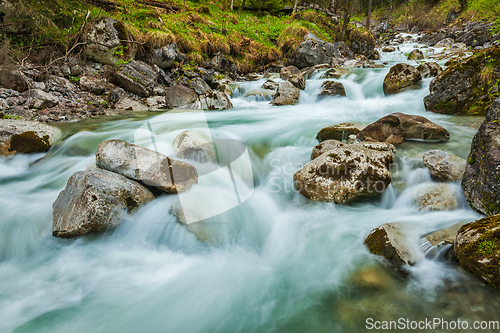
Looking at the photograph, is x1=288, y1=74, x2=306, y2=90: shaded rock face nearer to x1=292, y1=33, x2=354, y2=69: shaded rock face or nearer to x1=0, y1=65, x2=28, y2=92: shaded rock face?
x1=292, y1=33, x2=354, y2=69: shaded rock face

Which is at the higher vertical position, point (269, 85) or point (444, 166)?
point (269, 85)

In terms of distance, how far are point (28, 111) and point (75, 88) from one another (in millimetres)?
1954

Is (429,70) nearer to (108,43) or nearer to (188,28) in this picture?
(188,28)

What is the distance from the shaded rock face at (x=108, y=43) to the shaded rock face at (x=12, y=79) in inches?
102

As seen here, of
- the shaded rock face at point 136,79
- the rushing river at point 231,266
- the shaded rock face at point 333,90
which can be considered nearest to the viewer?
the rushing river at point 231,266

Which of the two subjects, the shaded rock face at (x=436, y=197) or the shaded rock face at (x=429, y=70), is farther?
the shaded rock face at (x=429, y=70)

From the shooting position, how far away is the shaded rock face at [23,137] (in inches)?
192

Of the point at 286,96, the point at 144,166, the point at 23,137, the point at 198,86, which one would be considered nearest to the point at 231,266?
the point at 144,166

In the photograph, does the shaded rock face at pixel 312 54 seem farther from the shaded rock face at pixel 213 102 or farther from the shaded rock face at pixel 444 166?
the shaded rock face at pixel 444 166

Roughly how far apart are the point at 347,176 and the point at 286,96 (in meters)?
6.71

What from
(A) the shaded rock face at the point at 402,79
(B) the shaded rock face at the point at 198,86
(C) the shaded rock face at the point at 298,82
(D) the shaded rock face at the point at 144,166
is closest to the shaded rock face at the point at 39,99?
(B) the shaded rock face at the point at 198,86

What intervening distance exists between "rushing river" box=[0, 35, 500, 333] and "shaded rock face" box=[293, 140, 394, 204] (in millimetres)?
207

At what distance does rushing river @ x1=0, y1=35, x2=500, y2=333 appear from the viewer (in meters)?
2.17

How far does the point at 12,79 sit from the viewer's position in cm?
718
